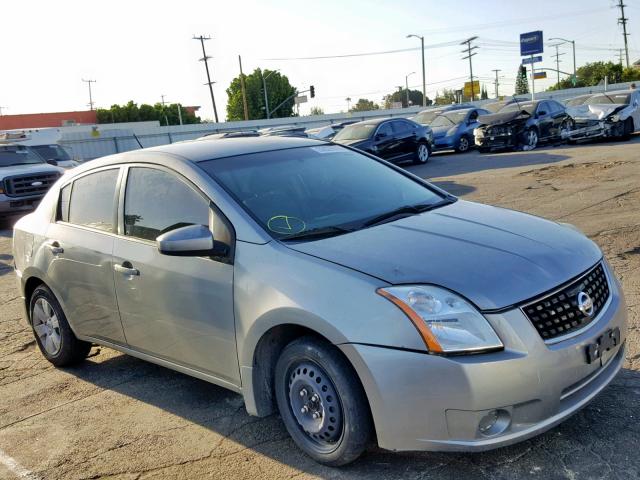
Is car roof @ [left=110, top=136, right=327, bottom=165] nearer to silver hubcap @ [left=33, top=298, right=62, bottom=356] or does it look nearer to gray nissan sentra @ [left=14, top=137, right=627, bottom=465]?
gray nissan sentra @ [left=14, top=137, right=627, bottom=465]

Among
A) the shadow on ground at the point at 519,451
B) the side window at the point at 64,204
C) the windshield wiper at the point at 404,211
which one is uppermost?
the side window at the point at 64,204

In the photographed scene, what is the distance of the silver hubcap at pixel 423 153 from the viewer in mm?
20031

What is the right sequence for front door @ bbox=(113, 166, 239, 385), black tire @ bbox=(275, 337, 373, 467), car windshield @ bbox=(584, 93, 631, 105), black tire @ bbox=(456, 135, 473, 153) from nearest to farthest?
1. black tire @ bbox=(275, 337, 373, 467)
2. front door @ bbox=(113, 166, 239, 385)
3. car windshield @ bbox=(584, 93, 631, 105)
4. black tire @ bbox=(456, 135, 473, 153)

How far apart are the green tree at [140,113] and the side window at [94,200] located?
82650mm

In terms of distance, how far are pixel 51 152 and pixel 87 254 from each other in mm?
16346


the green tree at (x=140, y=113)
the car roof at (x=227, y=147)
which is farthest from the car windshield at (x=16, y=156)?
the green tree at (x=140, y=113)

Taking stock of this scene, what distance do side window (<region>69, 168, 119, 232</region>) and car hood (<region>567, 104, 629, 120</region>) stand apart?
57.7 feet

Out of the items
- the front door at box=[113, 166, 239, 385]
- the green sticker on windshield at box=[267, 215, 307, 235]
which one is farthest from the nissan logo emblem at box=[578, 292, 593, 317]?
the front door at box=[113, 166, 239, 385]

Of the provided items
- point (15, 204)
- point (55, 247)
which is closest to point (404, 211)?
point (55, 247)

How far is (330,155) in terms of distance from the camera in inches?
184

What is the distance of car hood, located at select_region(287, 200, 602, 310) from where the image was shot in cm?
302

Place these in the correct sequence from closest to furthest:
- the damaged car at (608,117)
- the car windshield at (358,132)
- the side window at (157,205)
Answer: the side window at (157,205)
the car windshield at (358,132)
the damaged car at (608,117)

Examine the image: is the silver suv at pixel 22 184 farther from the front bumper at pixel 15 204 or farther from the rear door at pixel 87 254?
the rear door at pixel 87 254

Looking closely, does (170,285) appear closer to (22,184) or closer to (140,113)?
(22,184)
